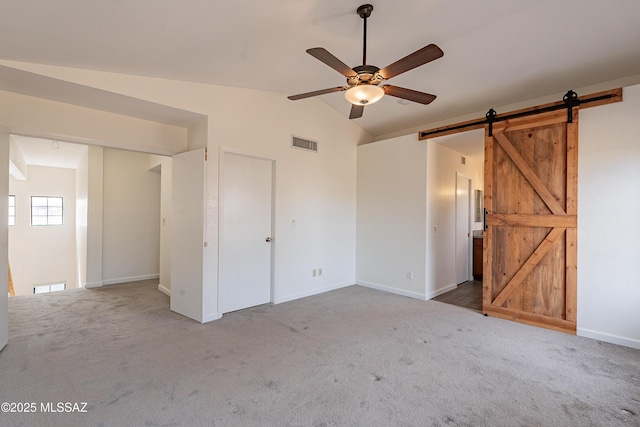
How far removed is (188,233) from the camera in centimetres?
388

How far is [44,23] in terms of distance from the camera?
210 cm

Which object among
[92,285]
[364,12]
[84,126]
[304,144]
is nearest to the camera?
[364,12]

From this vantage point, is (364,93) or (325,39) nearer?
(364,93)

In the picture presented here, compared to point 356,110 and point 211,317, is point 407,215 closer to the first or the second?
point 356,110

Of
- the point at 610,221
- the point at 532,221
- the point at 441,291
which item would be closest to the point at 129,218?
the point at 441,291

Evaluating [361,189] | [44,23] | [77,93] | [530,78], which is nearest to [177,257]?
[77,93]

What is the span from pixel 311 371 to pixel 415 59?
2703mm

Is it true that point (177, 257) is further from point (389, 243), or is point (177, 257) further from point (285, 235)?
point (389, 243)

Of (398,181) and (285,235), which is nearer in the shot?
(285,235)

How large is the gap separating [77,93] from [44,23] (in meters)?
1.08

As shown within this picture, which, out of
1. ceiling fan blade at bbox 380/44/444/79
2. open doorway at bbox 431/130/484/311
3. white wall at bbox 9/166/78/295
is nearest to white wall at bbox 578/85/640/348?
open doorway at bbox 431/130/484/311

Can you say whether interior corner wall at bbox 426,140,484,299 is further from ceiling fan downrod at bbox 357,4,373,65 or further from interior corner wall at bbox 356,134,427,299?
ceiling fan downrod at bbox 357,4,373,65

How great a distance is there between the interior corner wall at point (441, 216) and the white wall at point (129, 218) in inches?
225

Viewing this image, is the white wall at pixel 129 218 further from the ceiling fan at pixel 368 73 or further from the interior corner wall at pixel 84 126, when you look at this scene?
the ceiling fan at pixel 368 73
